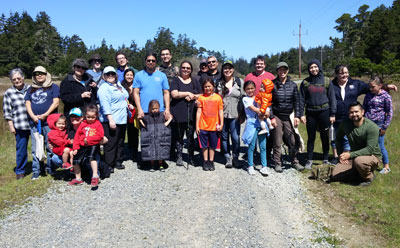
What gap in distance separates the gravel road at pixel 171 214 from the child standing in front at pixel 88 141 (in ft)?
1.09

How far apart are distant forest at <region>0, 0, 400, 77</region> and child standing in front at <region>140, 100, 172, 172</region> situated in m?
30.1

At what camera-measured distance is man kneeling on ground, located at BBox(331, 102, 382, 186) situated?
607cm

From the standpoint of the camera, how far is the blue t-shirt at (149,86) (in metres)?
6.71

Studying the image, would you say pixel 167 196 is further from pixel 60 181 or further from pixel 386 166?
pixel 386 166

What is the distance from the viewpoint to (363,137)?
6168mm

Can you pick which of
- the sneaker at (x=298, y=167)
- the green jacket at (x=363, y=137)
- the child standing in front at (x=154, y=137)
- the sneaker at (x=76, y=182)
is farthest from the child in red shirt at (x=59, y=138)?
the green jacket at (x=363, y=137)

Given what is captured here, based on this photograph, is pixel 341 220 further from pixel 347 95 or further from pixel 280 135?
pixel 347 95

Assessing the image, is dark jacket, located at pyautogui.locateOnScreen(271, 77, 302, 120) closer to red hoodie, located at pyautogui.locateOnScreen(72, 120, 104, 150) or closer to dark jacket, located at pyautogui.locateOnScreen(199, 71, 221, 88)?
dark jacket, located at pyautogui.locateOnScreen(199, 71, 221, 88)

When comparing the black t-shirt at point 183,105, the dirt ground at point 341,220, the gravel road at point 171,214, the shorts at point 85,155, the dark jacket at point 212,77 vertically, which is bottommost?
the dirt ground at point 341,220

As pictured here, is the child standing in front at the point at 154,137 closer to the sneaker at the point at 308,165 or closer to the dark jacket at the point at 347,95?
the sneaker at the point at 308,165

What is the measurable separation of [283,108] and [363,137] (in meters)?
1.70

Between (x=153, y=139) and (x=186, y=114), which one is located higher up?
(x=186, y=114)

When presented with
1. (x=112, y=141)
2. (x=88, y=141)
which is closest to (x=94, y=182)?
(x=88, y=141)

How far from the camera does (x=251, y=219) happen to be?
4.83 meters
